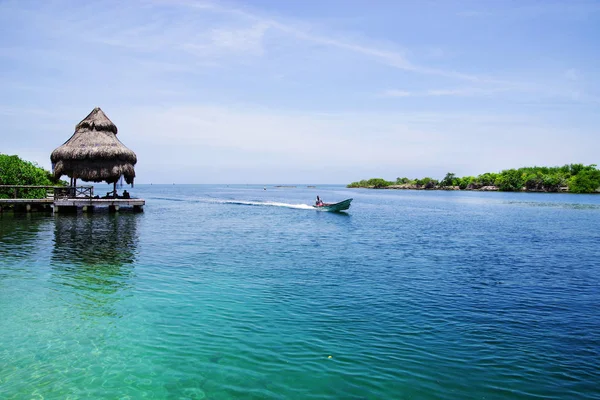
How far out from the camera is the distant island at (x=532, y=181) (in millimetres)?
129500

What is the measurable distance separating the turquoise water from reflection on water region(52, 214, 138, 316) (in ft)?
0.34

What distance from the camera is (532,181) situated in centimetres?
14462

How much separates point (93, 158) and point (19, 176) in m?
8.39

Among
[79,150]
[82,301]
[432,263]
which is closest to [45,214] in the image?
[79,150]

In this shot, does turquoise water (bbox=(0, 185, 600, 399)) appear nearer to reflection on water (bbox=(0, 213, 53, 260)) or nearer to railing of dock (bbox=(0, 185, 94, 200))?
reflection on water (bbox=(0, 213, 53, 260))

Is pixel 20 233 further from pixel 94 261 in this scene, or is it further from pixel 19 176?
pixel 19 176

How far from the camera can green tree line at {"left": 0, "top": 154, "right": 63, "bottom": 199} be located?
132 ft

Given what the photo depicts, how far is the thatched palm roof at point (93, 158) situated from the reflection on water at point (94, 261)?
31.1 feet

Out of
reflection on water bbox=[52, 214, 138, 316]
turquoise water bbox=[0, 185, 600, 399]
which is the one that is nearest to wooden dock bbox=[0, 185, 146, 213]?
reflection on water bbox=[52, 214, 138, 316]

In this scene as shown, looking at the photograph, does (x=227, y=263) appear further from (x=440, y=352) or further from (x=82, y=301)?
(x=440, y=352)

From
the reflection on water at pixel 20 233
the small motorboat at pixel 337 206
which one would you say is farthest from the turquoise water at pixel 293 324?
the small motorboat at pixel 337 206

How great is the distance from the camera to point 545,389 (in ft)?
24.3

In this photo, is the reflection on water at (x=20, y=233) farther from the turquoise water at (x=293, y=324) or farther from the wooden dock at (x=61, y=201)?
the wooden dock at (x=61, y=201)

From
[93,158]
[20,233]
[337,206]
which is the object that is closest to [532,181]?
[337,206]
